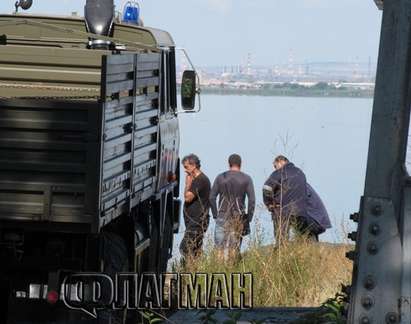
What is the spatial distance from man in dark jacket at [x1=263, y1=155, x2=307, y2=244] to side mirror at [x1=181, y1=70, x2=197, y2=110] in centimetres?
152

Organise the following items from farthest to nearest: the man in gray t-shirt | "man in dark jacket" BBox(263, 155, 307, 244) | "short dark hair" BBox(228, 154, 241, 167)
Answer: "short dark hair" BBox(228, 154, 241, 167), the man in gray t-shirt, "man in dark jacket" BBox(263, 155, 307, 244)

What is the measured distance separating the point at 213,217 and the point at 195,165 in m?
1.25

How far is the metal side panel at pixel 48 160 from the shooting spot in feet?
23.8

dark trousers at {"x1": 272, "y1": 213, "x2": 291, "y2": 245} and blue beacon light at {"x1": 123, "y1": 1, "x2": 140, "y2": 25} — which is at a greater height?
blue beacon light at {"x1": 123, "y1": 1, "x2": 140, "y2": 25}

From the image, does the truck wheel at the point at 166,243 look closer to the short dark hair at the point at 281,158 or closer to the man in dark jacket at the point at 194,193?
the man in dark jacket at the point at 194,193

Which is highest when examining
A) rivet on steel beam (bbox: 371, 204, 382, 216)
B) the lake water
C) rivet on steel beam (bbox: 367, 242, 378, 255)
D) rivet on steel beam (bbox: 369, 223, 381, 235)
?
rivet on steel beam (bbox: 371, 204, 382, 216)

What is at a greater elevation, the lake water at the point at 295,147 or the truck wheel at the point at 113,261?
the truck wheel at the point at 113,261

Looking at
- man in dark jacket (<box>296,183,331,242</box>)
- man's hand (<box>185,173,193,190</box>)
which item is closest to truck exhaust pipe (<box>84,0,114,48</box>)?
man in dark jacket (<box>296,183,331,242</box>)

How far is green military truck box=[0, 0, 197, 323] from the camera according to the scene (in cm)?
728

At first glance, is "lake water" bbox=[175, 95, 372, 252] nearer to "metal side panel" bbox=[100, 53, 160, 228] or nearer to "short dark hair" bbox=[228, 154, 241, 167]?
"short dark hair" bbox=[228, 154, 241, 167]

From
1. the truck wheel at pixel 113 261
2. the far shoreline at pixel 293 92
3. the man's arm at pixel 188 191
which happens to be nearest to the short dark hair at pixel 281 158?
the man's arm at pixel 188 191

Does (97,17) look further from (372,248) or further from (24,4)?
(372,248)

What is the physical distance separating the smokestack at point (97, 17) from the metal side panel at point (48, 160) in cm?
445

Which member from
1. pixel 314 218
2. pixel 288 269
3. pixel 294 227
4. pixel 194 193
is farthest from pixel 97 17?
pixel 314 218
